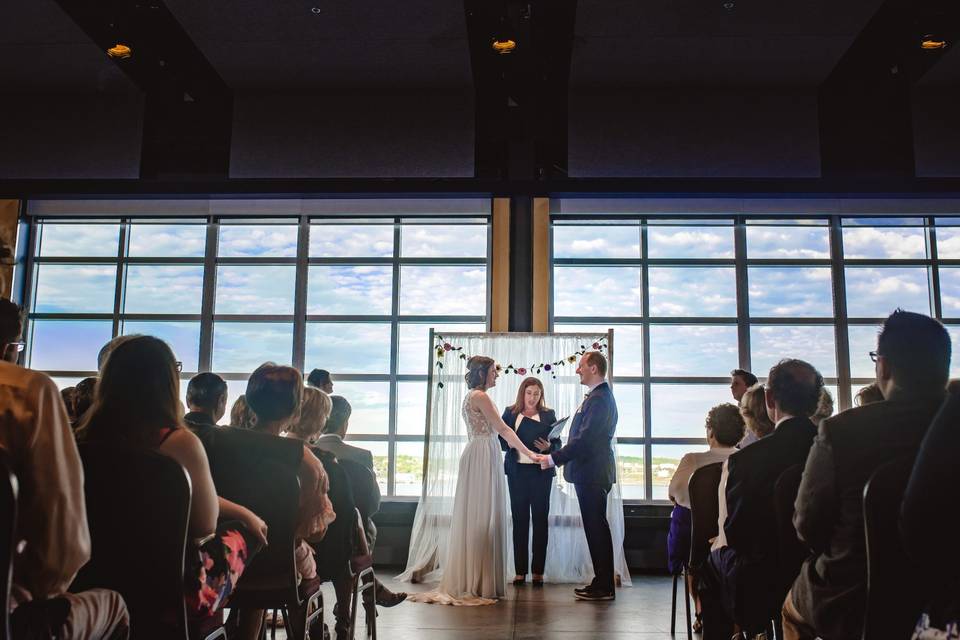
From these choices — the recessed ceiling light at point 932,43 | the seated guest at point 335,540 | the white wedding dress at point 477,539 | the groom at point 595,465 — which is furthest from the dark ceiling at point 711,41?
the seated guest at point 335,540

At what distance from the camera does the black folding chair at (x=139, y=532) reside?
66.3 inches

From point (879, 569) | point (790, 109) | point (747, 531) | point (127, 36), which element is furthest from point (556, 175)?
point (879, 569)

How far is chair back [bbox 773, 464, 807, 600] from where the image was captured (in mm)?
2299

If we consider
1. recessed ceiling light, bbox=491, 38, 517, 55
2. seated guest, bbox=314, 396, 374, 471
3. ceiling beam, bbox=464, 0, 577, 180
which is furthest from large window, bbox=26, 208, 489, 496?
seated guest, bbox=314, 396, 374, 471

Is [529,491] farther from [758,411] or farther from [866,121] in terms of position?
[866,121]

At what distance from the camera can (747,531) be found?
2.51 m

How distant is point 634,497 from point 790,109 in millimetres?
4299

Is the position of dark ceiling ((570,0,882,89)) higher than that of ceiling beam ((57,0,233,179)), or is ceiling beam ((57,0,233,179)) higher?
dark ceiling ((570,0,882,89))

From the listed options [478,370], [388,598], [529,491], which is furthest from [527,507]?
[388,598]

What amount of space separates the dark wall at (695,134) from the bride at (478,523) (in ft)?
11.5

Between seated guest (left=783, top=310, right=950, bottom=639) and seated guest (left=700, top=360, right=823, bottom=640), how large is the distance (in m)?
0.51

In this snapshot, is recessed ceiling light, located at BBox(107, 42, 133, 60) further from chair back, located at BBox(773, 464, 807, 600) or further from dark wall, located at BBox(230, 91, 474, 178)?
chair back, located at BBox(773, 464, 807, 600)

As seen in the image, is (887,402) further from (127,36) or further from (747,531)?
(127,36)

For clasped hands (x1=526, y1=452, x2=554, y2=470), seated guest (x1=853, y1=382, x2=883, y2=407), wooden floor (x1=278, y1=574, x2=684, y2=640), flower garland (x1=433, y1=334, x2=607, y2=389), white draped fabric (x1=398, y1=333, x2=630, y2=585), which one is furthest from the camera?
flower garland (x1=433, y1=334, x2=607, y2=389)
